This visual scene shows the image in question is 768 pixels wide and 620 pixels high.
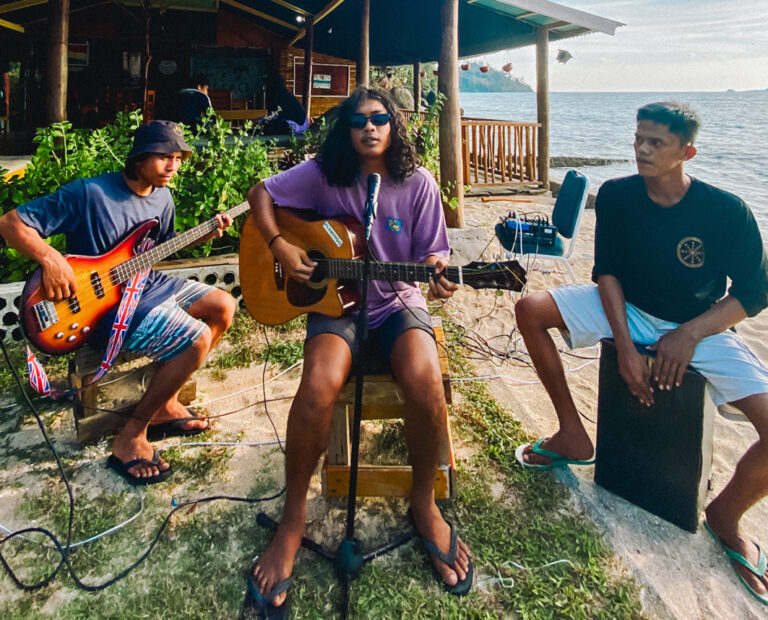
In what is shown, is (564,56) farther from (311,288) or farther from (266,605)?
(266,605)

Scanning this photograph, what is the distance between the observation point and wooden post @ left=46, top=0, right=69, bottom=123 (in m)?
4.76

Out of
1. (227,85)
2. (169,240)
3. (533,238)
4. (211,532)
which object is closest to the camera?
(211,532)

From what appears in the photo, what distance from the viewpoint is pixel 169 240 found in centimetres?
311

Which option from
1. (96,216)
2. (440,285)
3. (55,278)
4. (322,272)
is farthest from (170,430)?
(440,285)

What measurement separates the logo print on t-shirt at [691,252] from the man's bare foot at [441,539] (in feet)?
5.59

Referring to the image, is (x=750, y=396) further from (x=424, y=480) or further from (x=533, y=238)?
(x=533, y=238)

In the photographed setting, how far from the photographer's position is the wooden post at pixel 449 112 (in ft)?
19.3

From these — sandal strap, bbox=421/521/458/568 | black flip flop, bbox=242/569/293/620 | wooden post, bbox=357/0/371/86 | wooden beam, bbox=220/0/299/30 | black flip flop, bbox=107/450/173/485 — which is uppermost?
wooden beam, bbox=220/0/299/30

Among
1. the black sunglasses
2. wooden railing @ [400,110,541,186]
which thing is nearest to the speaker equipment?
the black sunglasses

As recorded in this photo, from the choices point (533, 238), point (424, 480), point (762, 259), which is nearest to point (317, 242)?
point (424, 480)

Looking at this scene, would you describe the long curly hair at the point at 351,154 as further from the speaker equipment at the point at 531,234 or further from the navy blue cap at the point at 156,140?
the speaker equipment at the point at 531,234

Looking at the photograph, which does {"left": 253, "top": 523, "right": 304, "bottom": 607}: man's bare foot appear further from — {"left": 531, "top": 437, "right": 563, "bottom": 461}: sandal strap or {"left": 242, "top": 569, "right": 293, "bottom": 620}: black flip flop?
{"left": 531, "top": 437, "right": 563, "bottom": 461}: sandal strap

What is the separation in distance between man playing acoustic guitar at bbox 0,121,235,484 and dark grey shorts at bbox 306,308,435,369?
863 mm

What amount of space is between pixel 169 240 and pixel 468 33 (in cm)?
1136
